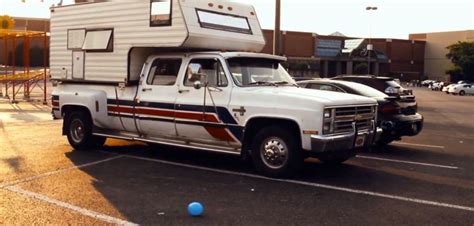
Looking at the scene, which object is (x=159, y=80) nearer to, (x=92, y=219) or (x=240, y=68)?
(x=240, y=68)

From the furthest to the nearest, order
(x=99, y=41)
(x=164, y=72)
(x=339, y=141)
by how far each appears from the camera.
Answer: (x=99, y=41), (x=164, y=72), (x=339, y=141)

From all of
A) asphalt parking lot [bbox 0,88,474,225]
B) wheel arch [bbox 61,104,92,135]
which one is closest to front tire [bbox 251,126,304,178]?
asphalt parking lot [bbox 0,88,474,225]

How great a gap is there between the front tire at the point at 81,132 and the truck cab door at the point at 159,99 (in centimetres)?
142

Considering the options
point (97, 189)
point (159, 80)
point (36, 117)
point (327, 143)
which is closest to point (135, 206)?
point (97, 189)

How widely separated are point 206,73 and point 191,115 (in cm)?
71

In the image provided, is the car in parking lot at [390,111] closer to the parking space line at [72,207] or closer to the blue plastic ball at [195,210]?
the blue plastic ball at [195,210]

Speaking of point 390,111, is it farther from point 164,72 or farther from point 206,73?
point 164,72

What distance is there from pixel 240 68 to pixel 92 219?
379 centimetres

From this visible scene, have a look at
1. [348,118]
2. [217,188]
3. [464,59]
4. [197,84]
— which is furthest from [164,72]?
[464,59]

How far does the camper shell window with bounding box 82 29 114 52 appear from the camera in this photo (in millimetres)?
10094

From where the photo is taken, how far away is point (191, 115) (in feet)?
28.8

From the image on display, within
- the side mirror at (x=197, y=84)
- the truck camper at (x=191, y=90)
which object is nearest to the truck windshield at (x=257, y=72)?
the truck camper at (x=191, y=90)

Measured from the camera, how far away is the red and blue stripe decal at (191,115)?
837cm

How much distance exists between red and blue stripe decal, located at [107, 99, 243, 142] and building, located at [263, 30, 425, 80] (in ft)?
223
